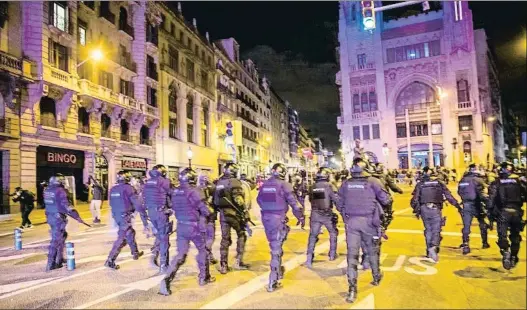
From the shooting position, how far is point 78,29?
27.4 metres

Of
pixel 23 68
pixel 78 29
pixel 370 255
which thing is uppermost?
pixel 78 29

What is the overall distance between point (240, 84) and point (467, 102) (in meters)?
30.9

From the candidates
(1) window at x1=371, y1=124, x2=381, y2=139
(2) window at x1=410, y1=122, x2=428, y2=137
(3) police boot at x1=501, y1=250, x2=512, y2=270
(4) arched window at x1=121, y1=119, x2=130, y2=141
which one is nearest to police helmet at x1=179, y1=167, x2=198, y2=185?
(3) police boot at x1=501, y1=250, x2=512, y2=270

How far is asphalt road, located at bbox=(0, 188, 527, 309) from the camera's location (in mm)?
5852

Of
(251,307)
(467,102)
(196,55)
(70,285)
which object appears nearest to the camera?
(251,307)

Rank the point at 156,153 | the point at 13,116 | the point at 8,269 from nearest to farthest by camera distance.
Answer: the point at 8,269 < the point at 13,116 < the point at 156,153

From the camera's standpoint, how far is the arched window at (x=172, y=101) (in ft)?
127

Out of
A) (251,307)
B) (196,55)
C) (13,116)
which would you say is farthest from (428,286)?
(196,55)

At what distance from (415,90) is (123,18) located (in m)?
36.7

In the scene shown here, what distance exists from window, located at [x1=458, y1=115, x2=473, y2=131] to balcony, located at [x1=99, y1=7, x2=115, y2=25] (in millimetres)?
40782

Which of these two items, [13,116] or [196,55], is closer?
[13,116]

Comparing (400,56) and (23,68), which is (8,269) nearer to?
(23,68)

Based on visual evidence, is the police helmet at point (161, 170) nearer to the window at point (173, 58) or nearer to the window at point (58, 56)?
the window at point (58, 56)

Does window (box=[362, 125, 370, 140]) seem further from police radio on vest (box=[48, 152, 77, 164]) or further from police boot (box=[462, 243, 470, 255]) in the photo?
police boot (box=[462, 243, 470, 255])
